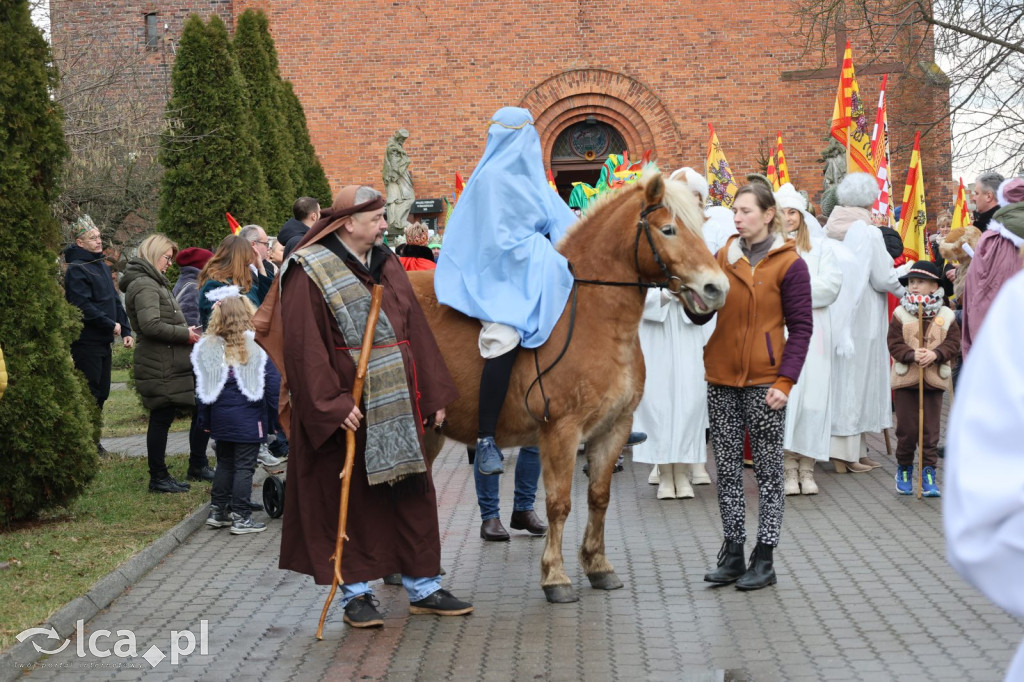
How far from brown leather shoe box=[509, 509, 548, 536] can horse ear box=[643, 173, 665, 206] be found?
8.77ft

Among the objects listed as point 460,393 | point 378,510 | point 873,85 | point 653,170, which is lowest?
point 378,510

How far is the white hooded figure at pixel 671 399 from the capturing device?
898cm

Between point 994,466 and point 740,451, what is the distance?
4.98 meters

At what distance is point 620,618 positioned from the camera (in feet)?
19.3

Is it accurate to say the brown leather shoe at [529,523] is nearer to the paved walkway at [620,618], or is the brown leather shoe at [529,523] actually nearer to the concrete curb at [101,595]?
the paved walkway at [620,618]

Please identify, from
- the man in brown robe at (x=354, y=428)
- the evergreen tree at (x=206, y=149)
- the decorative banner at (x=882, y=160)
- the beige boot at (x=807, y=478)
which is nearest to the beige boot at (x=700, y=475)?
the beige boot at (x=807, y=478)

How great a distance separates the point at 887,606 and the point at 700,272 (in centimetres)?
192

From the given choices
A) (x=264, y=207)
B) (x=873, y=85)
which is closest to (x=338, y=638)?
(x=264, y=207)

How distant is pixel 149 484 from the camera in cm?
962

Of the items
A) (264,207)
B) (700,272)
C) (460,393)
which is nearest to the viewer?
(700,272)

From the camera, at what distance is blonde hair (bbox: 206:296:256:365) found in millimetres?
8258

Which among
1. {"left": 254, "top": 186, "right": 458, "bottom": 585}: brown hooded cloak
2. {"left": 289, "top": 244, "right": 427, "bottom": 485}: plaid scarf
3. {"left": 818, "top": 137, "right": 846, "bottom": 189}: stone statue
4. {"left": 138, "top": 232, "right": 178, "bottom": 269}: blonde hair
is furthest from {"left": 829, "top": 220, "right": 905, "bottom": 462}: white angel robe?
{"left": 818, "top": 137, "right": 846, "bottom": 189}: stone statue

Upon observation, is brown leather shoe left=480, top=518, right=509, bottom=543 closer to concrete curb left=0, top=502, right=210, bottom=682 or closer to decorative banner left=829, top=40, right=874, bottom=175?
concrete curb left=0, top=502, right=210, bottom=682

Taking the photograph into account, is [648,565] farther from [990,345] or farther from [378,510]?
[990,345]
